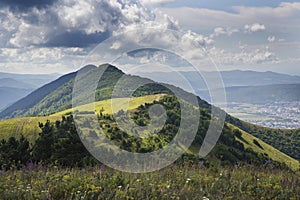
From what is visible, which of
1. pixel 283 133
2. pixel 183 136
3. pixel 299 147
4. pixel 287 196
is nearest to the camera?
pixel 287 196

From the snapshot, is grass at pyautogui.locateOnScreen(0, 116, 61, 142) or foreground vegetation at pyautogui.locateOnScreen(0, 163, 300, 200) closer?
foreground vegetation at pyautogui.locateOnScreen(0, 163, 300, 200)

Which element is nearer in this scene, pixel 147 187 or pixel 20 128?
pixel 147 187

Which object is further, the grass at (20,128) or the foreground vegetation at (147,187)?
the grass at (20,128)

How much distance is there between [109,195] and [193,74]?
349 inches

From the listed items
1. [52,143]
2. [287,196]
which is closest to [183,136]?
[52,143]

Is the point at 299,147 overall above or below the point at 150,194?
below

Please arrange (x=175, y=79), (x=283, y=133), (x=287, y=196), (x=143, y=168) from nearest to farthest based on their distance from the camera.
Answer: (x=287, y=196) → (x=143, y=168) → (x=175, y=79) → (x=283, y=133)

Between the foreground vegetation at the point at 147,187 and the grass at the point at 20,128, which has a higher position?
the foreground vegetation at the point at 147,187

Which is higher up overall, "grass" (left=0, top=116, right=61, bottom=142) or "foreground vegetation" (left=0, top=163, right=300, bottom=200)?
"foreground vegetation" (left=0, top=163, right=300, bottom=200)

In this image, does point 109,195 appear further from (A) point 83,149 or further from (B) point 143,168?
(A) point 83,149

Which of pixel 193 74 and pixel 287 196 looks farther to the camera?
pixel 193 74

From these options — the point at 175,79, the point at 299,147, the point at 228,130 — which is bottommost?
the point at 299,147

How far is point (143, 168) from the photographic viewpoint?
8.85 meters

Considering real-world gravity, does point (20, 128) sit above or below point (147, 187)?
below
